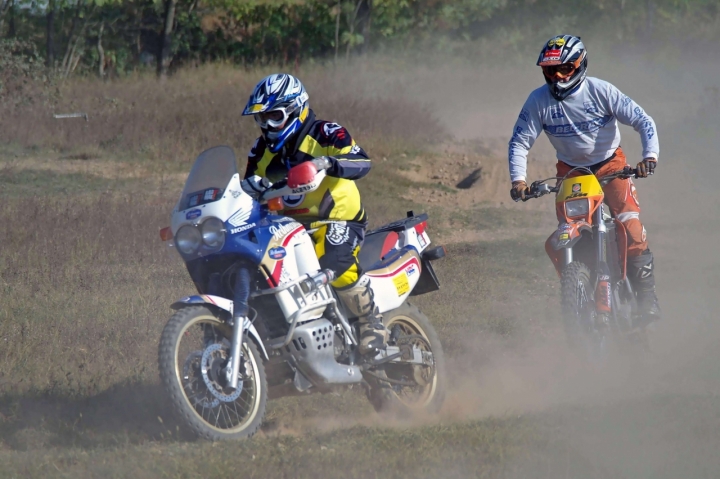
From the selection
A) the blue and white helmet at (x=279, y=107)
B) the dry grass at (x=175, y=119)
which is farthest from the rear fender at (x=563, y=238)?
the dry grass at (x=175, y=119)

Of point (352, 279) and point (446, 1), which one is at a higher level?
point (446, 1)

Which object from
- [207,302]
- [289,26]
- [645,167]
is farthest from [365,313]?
[289,26]

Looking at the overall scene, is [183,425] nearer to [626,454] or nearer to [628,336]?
[626,454]

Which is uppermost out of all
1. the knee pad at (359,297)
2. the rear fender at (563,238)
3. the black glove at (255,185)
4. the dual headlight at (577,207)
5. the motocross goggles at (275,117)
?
the motocross goggles at (275,117)

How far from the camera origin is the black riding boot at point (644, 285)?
25.7 feet

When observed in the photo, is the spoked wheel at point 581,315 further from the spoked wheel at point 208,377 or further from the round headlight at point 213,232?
the round headlight at point 213,232

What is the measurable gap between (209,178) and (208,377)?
1104 mm

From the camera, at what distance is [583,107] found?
758 cm

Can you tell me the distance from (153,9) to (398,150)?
14.2m

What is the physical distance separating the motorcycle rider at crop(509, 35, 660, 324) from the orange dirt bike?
16 centimetres

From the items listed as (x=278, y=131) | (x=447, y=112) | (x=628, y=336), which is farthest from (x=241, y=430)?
(x=447, y=112)

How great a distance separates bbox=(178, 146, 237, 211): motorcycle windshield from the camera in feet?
17.4

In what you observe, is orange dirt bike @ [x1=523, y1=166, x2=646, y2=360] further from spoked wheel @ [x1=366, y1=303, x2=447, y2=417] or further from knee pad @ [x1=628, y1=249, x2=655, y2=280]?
spoked wheel @ [x1=366, y1=303, x2=447, y2=417]

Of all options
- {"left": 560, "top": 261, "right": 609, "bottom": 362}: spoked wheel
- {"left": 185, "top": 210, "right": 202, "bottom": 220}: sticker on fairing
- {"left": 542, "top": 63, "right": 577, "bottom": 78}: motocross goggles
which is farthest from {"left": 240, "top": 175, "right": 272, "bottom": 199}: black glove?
{"left": 542, "top": 63, "right": 577, "bottom": 78}: motocross goggles
